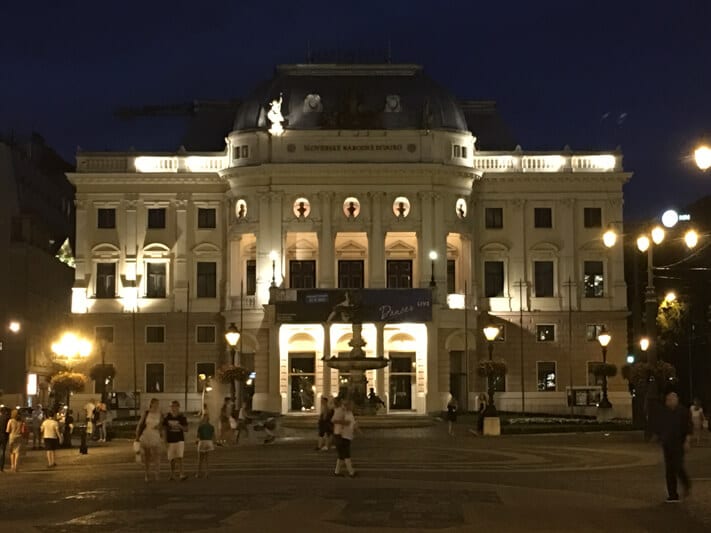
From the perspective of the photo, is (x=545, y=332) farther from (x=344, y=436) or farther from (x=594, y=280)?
(x=344, y=436)

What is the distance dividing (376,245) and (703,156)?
6509cm

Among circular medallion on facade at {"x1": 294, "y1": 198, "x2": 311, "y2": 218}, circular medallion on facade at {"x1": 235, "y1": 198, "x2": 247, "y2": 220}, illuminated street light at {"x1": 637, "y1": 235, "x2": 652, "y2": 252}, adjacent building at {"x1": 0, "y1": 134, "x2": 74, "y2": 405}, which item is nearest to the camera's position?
illuminated street light at {"x1": 637, "y1": 235, "x2": 652, "y2": 252}

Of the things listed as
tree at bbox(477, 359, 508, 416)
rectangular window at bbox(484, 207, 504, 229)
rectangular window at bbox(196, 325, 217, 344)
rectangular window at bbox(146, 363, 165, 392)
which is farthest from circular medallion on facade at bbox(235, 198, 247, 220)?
tree at bbox(477, 359, 508, 416)

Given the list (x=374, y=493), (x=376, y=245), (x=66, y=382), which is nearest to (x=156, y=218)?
(x=376, y=245)

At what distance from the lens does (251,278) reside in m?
94.4

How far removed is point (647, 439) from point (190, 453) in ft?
57.6

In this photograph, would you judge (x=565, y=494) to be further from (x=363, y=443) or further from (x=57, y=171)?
(x=57, y=171)

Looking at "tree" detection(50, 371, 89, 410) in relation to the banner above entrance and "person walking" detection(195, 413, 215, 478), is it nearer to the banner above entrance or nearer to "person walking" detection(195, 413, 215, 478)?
the banner above entrance

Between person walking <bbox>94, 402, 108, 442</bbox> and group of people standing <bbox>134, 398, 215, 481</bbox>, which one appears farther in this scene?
person walking <bbox>94, 402, 108, 442</bbox>

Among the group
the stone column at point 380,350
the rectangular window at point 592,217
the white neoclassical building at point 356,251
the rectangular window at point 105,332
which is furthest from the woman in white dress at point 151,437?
the rectangular window at point 592,217

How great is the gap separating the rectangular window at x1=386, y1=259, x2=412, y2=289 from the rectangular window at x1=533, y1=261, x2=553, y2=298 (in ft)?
30.0

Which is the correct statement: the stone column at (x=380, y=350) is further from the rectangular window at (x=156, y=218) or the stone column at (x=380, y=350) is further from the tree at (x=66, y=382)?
the tree at (x=66, y=382)

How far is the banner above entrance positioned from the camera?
8781 cm

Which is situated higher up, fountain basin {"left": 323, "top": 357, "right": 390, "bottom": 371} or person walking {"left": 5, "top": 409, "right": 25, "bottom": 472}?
fountain basin {"left": 323, "top": 357, "right": 390, "bottom": 371}
